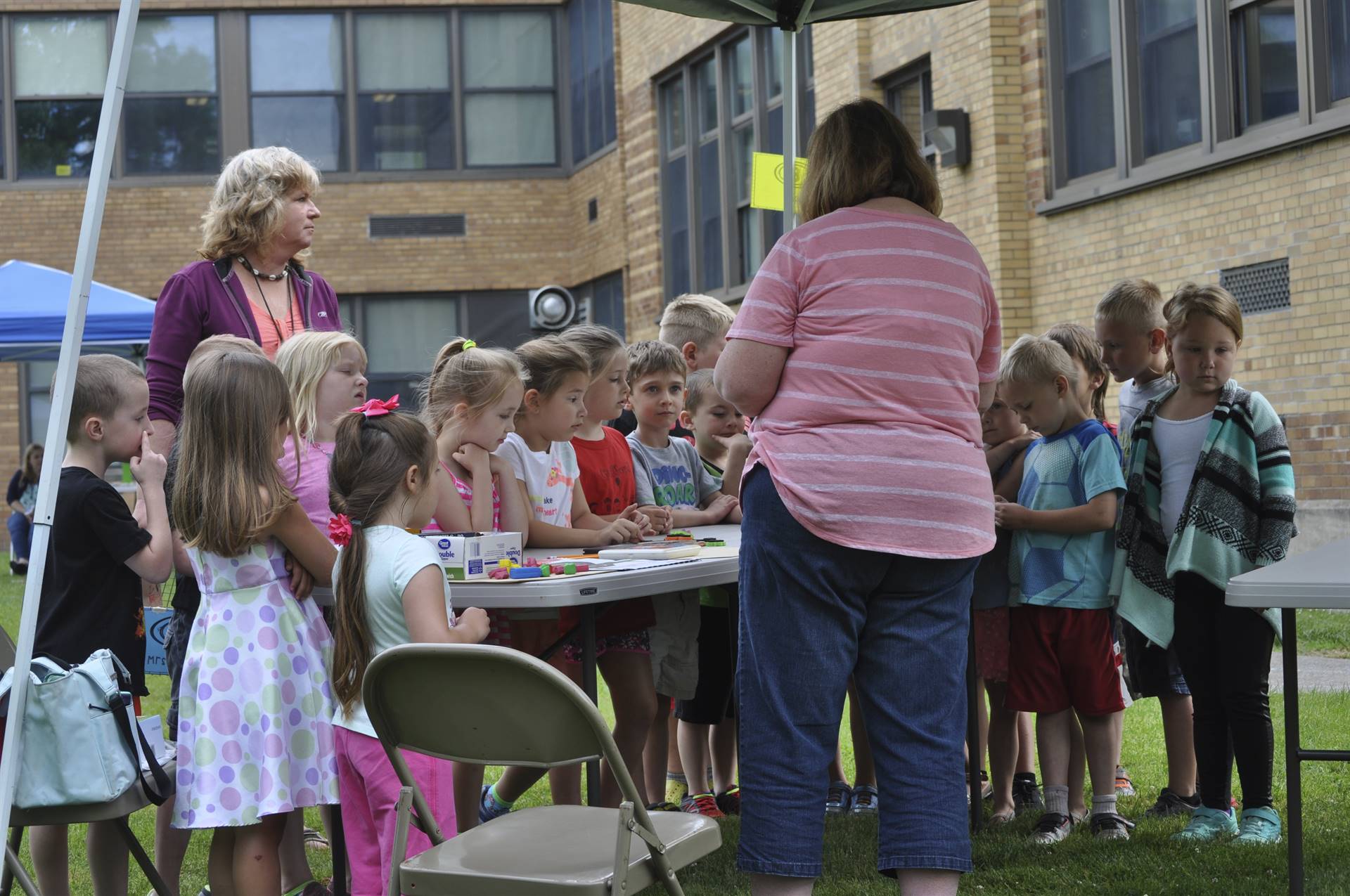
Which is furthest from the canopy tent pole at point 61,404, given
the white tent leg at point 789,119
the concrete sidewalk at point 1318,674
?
the concrete sidewalk at point 1318,674

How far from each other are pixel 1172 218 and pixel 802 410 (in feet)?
25.9

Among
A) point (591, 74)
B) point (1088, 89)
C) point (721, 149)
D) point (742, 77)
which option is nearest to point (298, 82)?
point (591, 74)

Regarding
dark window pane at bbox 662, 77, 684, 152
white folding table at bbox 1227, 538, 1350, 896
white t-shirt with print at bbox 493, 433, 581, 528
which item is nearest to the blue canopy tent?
white t-shirt with print at bbox 493, 433, 581, 528

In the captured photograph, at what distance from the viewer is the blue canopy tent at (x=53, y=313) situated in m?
9.90

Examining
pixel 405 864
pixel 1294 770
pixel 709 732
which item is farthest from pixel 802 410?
pixel 709 732

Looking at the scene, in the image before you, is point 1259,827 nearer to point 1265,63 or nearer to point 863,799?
point 863,799

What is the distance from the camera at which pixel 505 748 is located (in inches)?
96.7

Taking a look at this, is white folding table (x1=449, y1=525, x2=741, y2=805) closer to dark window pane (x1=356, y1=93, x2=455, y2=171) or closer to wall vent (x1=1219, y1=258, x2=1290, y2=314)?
wall vent (x1=1219, y1=258, x2=1290, y2=314)

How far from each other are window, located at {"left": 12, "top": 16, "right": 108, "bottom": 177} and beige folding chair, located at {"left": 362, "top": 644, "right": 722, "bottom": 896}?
1952 cm

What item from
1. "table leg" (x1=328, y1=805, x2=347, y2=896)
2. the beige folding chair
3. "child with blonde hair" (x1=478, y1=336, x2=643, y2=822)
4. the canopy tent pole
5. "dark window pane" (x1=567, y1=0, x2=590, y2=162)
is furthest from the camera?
"dark window pane" (x1=567, y1=0, x2=590, y2=162)

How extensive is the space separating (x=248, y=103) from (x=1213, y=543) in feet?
60.2

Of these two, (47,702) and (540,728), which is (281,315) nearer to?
(47,702)

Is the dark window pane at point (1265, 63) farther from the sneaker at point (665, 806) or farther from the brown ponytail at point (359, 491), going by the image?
the brown ponytail at point (359, 491)

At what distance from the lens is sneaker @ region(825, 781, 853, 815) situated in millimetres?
4855
